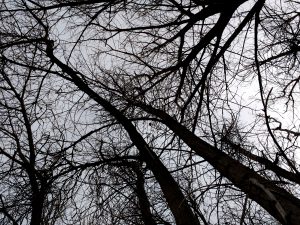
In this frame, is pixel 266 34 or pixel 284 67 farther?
pixel 284 67

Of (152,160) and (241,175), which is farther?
(152,160)

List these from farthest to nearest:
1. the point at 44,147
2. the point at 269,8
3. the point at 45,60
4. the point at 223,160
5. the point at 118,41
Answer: the point at 44,147
the point at 45,60
the point at 118,41
the point at 269,8
the point at 223,160

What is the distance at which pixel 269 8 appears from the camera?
354 cm

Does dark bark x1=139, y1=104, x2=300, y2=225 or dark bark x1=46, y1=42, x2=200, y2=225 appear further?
dark bark x1=46, y1=42, x2=200, y2=225

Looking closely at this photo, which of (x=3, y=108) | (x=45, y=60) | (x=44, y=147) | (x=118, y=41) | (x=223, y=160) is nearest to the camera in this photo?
(x=223, y=160)

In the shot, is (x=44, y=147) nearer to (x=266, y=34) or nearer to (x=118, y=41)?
(x=118, y=41)

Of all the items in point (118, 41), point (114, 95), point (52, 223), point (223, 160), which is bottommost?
point (223, 160)

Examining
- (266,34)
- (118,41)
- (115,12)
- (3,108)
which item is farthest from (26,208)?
(266,34)

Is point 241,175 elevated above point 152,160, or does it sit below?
below

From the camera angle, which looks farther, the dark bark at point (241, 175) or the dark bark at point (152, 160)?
the dark bark at point (152, 160)

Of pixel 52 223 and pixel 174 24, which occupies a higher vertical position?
pixel 174 24

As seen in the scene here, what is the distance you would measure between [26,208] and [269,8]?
12.4ft

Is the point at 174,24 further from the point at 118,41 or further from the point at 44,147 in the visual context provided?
the point at 44,147

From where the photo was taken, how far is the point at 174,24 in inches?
128
